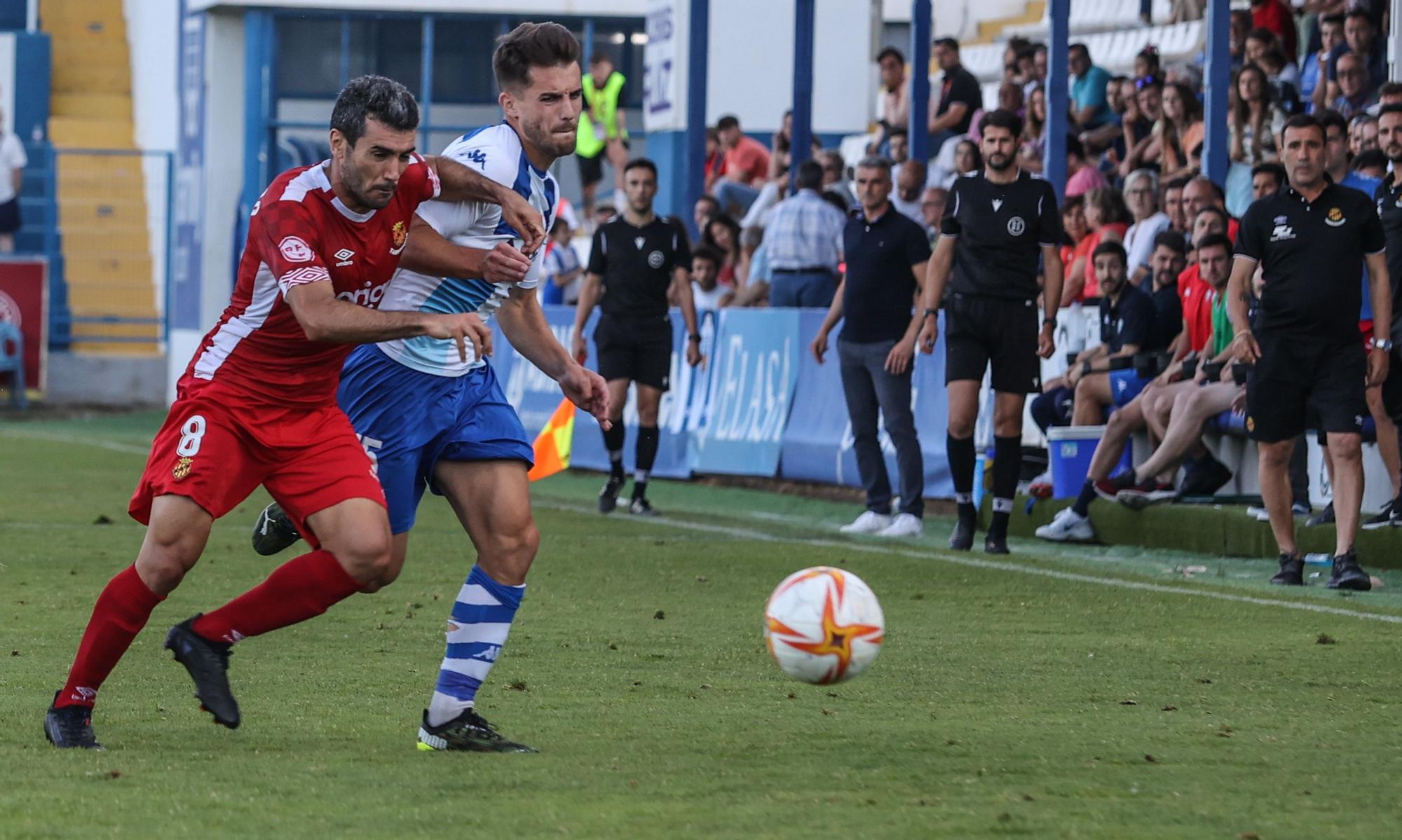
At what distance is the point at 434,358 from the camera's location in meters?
6.12

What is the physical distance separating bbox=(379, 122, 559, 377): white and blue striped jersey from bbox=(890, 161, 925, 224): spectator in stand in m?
11.4

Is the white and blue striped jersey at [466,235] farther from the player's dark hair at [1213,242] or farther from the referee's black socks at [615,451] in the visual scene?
the referee's black socks at [615,451]

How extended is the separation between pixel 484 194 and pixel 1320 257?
5.33 m

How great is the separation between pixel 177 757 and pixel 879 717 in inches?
78.2

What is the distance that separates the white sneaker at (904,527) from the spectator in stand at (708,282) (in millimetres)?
5092

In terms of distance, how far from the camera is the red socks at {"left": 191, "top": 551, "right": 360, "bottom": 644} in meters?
5.83

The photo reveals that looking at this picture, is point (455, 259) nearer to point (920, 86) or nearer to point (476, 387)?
point (476, 387)

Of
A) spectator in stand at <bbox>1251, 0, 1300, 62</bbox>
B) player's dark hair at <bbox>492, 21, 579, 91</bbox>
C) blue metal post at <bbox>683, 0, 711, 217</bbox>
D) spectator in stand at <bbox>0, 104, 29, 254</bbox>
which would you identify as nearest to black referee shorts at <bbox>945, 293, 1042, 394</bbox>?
player's dark hair at <bbox>492, 21, 579, 91</bbox>

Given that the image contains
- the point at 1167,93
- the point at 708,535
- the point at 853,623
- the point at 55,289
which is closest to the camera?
the point at 853,623

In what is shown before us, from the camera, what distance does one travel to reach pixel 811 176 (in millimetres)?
17141

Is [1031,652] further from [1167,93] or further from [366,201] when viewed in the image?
[1167,93]

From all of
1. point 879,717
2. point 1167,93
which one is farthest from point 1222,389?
point 879,717

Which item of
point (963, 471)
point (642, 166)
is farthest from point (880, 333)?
point (642, 166)

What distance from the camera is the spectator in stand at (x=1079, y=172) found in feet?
55.6
